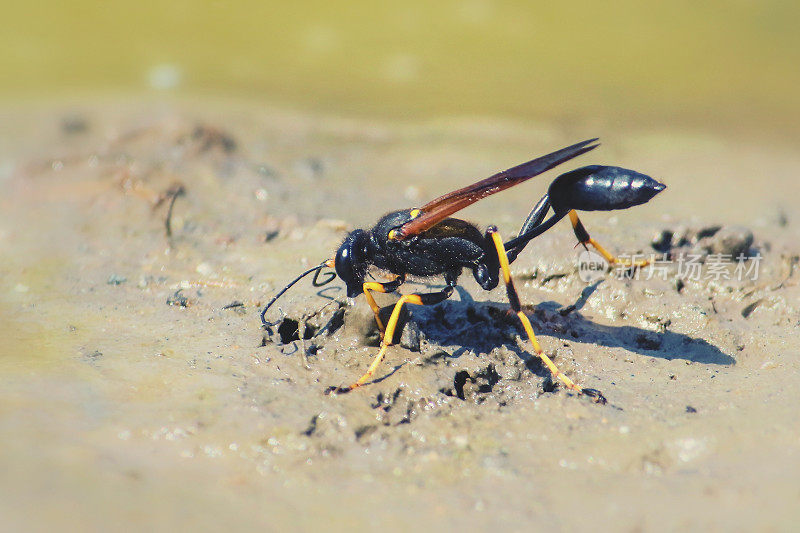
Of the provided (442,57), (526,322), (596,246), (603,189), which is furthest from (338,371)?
(442,57)

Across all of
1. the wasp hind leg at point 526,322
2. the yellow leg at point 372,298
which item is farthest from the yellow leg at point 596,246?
the yellow leg at point 372,298

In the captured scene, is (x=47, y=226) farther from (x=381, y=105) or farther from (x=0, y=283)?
(x=381, y=105)

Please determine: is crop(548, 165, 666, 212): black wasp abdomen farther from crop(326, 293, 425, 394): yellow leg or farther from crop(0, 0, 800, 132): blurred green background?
crop(0, 0, 800, 132): blurred green background

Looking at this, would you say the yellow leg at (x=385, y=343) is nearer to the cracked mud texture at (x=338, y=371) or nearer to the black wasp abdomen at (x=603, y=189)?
the cracked mud texture at (x=338, y=371)

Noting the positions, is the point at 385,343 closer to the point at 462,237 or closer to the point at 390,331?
the point at 390,331

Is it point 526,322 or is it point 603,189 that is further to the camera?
point 603,189

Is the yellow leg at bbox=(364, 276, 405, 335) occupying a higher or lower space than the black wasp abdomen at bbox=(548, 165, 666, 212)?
lower

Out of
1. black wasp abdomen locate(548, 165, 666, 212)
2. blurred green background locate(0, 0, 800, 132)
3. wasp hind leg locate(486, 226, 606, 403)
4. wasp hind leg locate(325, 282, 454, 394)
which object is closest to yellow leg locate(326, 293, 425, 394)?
wasp hind leg locate(325, 282, 454, 394)

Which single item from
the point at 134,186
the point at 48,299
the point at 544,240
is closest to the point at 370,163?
the point at 134,186
